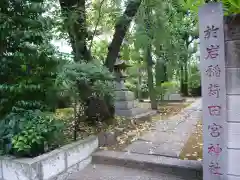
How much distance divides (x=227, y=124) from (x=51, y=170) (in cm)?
220

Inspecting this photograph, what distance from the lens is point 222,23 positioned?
7.50ft

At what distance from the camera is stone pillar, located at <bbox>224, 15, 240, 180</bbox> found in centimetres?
225

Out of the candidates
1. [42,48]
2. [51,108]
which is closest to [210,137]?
[51,108]

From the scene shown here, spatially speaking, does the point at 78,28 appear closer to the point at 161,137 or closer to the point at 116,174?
the point at 161,137

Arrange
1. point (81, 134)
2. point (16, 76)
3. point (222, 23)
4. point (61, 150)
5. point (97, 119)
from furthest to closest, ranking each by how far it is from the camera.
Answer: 1. point (97, 119)
2. point (81, 134)
3. point (16, 76)
4. point (61, 150)
5. point (222, 23)

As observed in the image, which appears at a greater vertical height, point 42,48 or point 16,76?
point 42,48

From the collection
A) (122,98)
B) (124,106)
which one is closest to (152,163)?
(124,106)

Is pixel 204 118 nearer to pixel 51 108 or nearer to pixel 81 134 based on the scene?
pixel 51 108

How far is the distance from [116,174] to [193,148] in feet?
4.73

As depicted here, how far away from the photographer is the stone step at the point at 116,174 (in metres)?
3.08

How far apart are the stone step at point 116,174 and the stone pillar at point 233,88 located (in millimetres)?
903

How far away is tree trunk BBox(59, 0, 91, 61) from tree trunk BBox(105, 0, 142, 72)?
0.65 meters

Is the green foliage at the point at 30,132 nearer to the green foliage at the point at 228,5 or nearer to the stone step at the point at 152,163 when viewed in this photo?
the stone step at the point at 152,163

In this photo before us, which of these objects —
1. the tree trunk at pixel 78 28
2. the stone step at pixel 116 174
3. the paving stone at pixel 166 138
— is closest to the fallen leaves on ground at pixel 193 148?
the paving stone at pixel 166 138
